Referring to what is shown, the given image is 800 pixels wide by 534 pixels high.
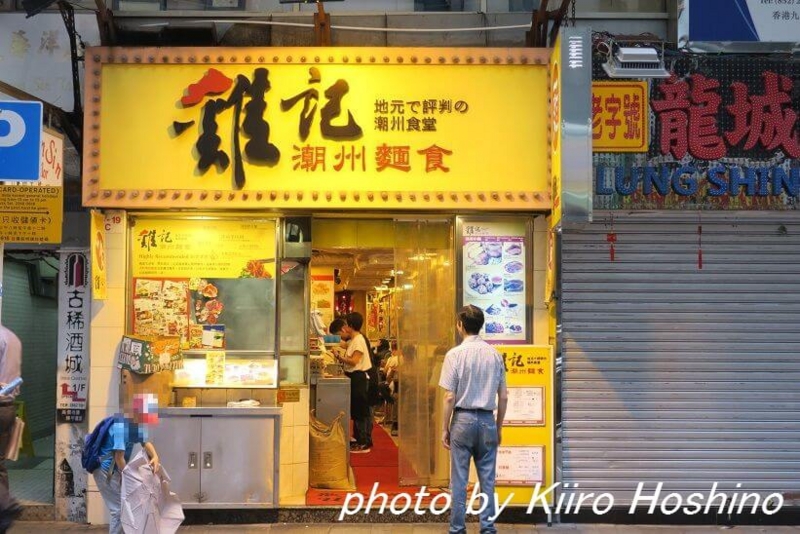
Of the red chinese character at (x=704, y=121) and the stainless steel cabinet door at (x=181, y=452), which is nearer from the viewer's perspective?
the stainless steel cabinet door at (x=181, y=452)

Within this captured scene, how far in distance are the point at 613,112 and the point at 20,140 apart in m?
5.47

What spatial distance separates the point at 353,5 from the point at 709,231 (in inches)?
169

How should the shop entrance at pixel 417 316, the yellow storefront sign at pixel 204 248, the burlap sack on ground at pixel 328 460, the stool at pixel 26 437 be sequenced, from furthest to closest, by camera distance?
1. the stool at pixel 26 437
2. the burlap sack on ground at pixel 328 460
3. the shop entrance at pixel 417 316
4. the yellow storefront sign at pixel 204 248

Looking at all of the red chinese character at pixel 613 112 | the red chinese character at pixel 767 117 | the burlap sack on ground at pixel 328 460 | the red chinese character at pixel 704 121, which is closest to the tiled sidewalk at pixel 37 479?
the burlap sack on ground at pixel 328 460

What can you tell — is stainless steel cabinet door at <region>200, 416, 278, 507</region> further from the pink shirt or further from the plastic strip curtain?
the pink shirt

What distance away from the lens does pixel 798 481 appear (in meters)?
8.97

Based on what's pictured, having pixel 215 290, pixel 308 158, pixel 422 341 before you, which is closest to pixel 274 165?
pixel 308 158

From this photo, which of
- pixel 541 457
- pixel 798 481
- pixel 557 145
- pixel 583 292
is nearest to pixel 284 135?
pixel 557 145

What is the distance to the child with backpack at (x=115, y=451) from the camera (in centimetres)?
665

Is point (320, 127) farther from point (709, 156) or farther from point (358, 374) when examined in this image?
point (358, 374)

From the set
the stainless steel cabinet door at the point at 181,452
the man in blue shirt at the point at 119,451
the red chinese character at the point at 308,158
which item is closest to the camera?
the man in blue shirt at the point at 119,451

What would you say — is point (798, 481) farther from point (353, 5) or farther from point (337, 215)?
point (353, 5)

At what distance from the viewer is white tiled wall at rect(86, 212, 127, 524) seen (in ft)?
28.9

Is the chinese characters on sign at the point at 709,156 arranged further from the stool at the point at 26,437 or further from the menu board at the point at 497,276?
the stool at the point at 26,437
